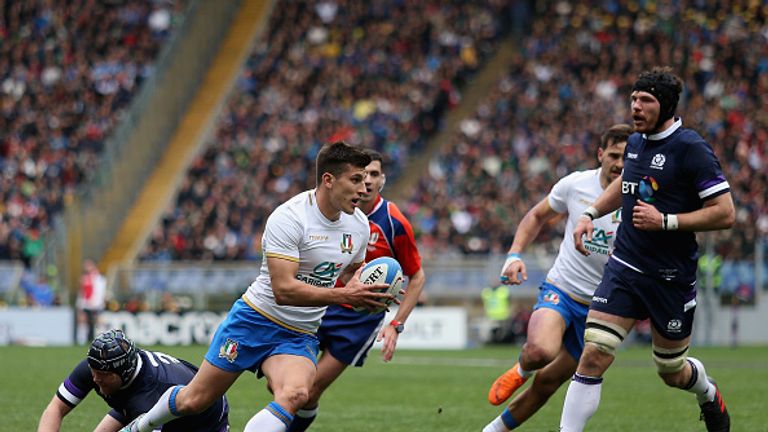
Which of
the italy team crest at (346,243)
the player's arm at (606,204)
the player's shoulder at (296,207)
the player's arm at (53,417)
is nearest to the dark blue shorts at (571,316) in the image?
the player's arm at (606,204)

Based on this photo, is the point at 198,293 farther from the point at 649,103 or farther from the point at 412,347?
the point at 649,103

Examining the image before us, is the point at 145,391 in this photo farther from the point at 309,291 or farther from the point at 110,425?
the point at 309,291

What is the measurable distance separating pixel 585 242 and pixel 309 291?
2784 millimetres

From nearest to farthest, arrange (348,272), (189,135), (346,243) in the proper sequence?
(346,243) < (348,272) < (189,135)

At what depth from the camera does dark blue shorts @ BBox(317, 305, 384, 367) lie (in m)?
9.79

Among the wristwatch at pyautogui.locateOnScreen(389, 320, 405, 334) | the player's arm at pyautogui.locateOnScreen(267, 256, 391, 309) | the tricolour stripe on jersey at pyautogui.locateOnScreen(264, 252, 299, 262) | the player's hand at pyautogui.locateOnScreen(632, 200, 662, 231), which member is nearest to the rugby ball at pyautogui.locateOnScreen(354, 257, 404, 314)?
the player's arm at pyautogui.locateOnScreen(267, 256, 391, 309)

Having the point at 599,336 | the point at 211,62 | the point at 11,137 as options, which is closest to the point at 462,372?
the point at 599,336

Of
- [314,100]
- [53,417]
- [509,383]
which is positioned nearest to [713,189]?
[509,383]

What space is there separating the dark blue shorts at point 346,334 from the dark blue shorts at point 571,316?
1.27 m

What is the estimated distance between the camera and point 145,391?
28.0ft

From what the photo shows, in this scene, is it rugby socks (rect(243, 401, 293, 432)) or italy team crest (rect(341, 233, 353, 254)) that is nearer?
rugby socks (rect(243, 401, 293, 432))

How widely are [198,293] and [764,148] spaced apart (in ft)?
45.2

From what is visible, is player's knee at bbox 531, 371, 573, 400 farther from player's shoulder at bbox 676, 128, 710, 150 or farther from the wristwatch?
player's shoulder at bbox 676, 128, 710, 150

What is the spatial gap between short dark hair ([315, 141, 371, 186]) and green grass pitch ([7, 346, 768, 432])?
3751mm
